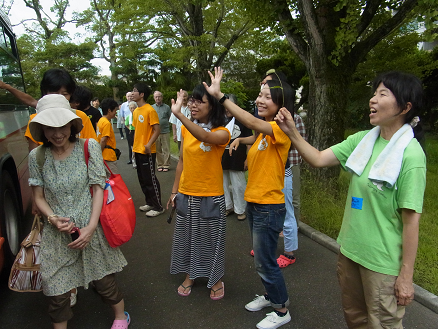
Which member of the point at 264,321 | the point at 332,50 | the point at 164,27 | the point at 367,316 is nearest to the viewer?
the point at 367,316

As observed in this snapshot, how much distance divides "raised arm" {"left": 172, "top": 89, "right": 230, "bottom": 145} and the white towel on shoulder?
3.63 feet

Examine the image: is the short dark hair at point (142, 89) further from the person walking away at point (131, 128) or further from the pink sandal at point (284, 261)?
the person walking away at point (131, 128)

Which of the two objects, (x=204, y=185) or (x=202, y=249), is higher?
(x=204, y=185)

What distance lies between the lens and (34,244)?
2.25 meters

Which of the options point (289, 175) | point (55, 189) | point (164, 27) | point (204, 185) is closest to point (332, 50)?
point (289, 175)

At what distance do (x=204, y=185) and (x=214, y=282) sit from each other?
89 centimetres

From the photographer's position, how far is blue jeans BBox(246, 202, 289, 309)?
2443mm

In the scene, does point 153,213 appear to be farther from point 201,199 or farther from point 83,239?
point 83,239

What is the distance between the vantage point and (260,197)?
8.04 ft

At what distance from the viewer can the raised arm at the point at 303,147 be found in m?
1.81

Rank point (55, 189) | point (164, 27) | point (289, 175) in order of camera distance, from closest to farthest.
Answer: point (55, 189) < point (289, 175) < point (164, 27)

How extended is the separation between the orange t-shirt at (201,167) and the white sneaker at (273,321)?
1.07 metres

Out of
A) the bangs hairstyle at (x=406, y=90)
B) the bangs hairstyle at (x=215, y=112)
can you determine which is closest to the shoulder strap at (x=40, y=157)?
the bangs hairstyle at (x=215, y=112)

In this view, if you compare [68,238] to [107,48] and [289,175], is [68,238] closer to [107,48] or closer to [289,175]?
[289,175]
